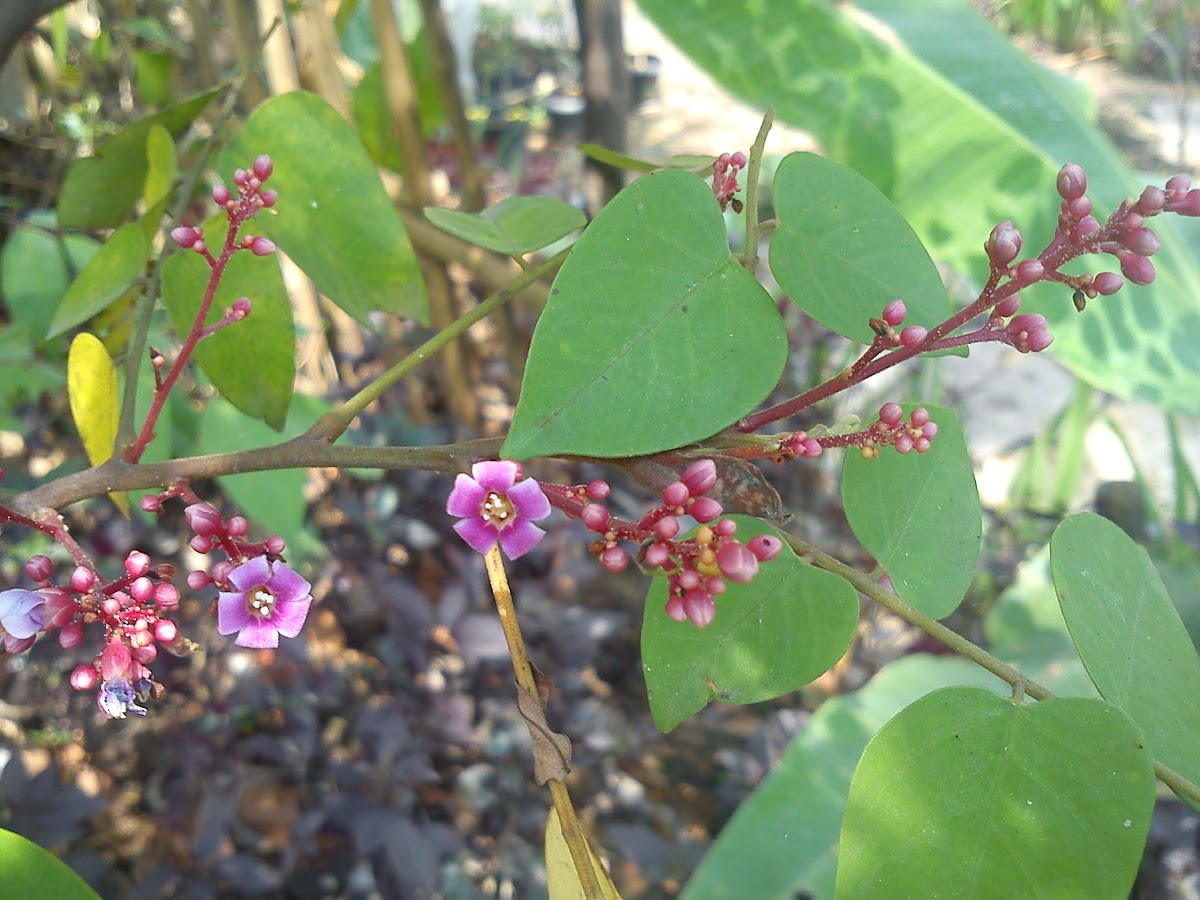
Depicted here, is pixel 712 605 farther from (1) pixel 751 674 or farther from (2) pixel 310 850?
(2) pixel 310 850

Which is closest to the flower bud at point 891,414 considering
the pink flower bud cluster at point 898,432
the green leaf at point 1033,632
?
the pink flower bud cluster at point 898,432

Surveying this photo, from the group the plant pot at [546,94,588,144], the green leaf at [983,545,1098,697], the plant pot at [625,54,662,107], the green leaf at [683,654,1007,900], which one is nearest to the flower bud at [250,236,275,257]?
the green leaf at [683,654,1007,900]

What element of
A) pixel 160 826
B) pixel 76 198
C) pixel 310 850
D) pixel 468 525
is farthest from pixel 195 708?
pixel 468 525

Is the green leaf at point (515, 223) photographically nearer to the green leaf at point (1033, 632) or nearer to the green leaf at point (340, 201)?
the green leaf at point (340, 201)

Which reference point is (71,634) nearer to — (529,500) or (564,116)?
(529,500)

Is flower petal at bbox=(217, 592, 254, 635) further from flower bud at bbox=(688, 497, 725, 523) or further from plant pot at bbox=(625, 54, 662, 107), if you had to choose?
plant pot at bbox=(625, 54, 662, 107)

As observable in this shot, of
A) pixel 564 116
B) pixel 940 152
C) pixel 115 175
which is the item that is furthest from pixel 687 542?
pixel 564 116
